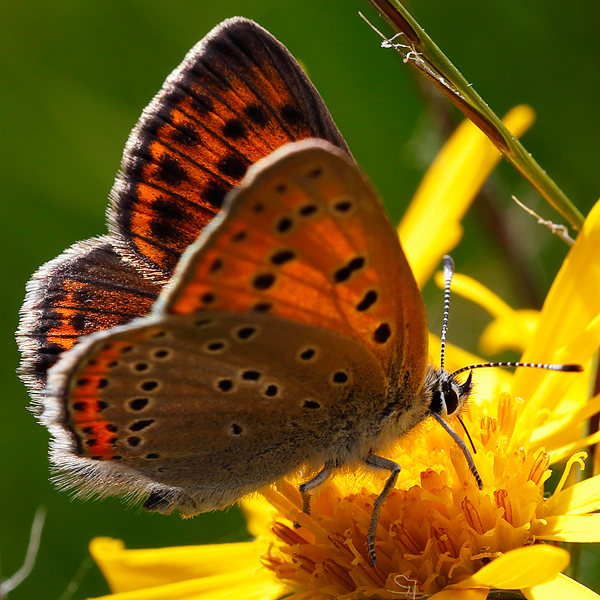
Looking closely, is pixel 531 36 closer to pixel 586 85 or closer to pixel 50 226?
pixel 586 85

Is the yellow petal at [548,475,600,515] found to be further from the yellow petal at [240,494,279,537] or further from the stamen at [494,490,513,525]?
the yellow petal at [240,494,279,537]

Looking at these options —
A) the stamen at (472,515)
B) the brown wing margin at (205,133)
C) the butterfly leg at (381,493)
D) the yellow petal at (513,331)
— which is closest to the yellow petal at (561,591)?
the stamen at (472,515)

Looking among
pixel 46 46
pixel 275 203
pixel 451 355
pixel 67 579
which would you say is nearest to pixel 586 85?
pixel 451 355

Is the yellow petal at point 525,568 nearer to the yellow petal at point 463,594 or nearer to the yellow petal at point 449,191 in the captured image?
the yellow petal at point 463,594

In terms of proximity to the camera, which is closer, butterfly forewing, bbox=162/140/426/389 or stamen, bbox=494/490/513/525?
butterfly forewing, bbox=162/140/426/389

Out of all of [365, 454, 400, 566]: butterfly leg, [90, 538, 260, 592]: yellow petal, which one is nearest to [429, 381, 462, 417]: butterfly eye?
[365, 454, 400, 566]: butterfly leg

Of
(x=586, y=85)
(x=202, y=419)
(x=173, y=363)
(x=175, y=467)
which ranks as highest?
(x=586, y=85)
